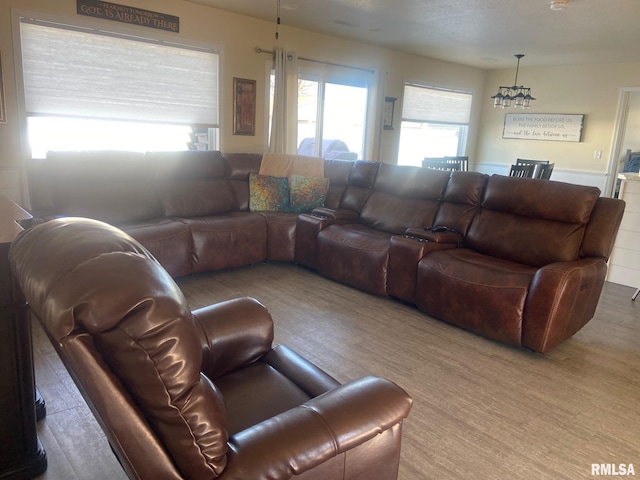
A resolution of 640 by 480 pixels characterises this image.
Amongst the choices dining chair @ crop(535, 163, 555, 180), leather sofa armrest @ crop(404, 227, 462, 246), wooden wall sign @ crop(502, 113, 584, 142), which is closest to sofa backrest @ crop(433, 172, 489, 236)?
leather sofa armrest @ crop(404, 227, 462, 246)

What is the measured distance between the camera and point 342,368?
255cm

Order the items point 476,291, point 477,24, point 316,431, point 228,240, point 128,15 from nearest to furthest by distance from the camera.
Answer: point 316,431 → point 476,291 → point 228,240 → point 128,15 → point 477,24

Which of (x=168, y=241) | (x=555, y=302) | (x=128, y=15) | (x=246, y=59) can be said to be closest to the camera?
(x=555, y=302)

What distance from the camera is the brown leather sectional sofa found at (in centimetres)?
287

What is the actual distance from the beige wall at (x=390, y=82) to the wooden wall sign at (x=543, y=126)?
102mm

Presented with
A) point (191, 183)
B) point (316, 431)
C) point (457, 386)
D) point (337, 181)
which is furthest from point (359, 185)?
point (316, 431)

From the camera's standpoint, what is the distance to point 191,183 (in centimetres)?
431

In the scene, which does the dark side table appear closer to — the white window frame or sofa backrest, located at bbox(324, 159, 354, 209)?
the white window frame

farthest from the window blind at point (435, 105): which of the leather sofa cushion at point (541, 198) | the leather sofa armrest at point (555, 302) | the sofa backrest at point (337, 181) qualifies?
the leather sofa armrest at point (555, 302)

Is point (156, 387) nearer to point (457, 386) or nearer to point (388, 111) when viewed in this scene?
point (457, 386)

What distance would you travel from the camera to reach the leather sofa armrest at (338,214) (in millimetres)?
4262

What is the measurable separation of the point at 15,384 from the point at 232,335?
2.49ft

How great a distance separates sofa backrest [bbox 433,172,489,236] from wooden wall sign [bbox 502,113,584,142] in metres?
4.59

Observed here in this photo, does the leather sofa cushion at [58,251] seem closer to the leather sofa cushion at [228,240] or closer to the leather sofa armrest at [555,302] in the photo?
the leather sofa armrest at [555,302]
